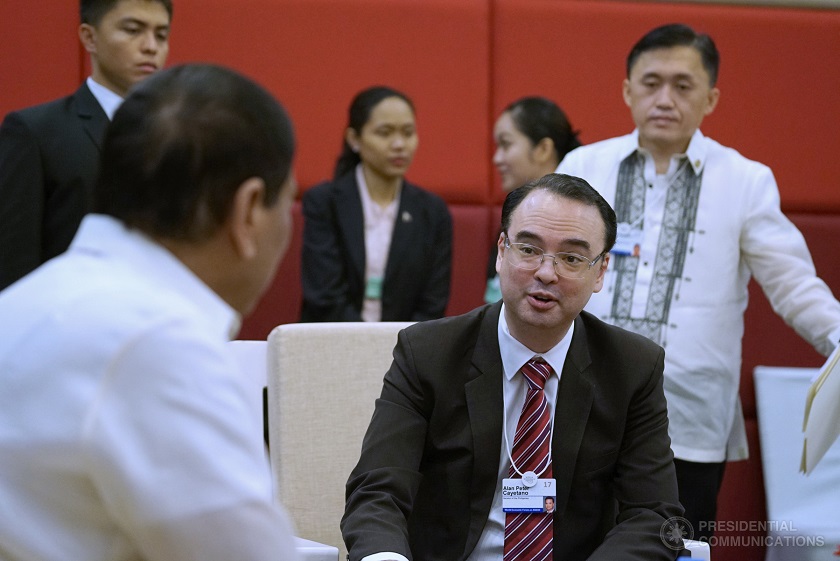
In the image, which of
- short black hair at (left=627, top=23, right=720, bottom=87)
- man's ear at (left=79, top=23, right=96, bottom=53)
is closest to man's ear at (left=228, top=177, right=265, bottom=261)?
man's ear at (left=79, top=23, right=96, bottom=53)

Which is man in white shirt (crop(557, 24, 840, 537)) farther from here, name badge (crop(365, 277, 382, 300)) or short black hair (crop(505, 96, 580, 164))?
name badge (crop(365, 277, 382, 300))

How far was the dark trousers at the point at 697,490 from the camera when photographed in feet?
8.35

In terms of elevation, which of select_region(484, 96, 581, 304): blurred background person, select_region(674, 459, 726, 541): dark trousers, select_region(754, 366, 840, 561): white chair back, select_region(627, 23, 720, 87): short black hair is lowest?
select_region(754, 366, 840, 561): white chair back

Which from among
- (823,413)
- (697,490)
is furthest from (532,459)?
(697,490)

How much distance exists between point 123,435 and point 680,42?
7.49 feet

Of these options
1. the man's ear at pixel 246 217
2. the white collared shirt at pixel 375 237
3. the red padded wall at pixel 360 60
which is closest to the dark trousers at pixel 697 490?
the white collared shirt at pixel 375 237

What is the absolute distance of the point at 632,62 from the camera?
2791 mm

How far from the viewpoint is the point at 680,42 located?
2.71 meters

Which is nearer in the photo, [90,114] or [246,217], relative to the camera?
[246,217]

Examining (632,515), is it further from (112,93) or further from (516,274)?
(112,93)

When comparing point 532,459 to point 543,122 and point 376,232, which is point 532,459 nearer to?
point 376,232

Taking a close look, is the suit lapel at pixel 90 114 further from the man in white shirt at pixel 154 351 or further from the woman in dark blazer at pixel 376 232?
the man in white shirt at pixel 154 351

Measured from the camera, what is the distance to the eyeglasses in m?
1.89

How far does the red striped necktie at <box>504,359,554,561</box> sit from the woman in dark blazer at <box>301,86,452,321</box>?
46.2 inches
